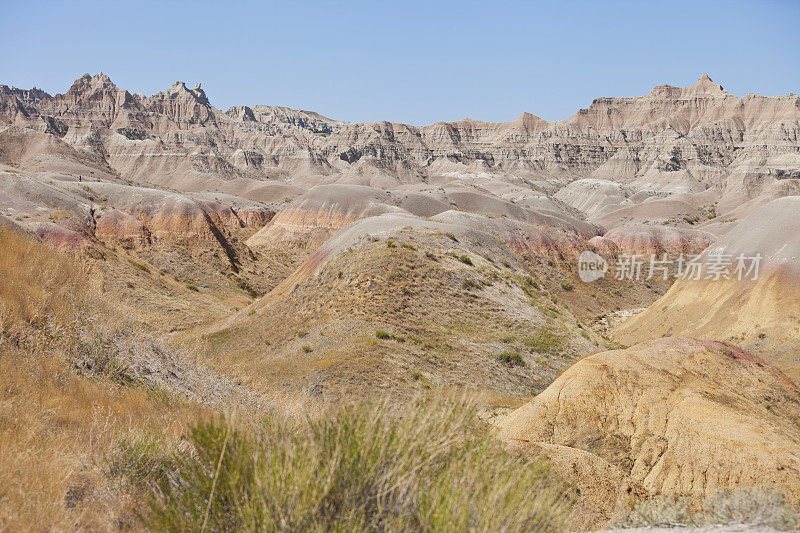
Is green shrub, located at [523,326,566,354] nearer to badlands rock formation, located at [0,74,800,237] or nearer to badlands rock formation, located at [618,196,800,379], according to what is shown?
badlands rock formation, located at [618,196,800,379]

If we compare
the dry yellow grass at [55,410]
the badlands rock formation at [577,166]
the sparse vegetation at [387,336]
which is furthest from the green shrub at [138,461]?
the badlands rock formation at [577,166]

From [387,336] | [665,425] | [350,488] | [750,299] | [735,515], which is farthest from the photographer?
[750,299]

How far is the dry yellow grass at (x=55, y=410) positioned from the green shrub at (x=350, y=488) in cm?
75

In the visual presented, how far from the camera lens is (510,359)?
73.9 ft

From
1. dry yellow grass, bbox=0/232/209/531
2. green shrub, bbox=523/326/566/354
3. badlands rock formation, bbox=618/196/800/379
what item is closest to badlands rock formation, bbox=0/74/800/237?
badlands rock formation, bbox=618/196/800/379

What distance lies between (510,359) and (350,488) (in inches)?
770

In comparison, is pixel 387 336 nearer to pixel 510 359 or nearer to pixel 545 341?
pixel 510 359

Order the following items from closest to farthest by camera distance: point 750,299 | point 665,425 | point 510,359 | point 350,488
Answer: point 350,488 → point 665,425 → point 510,359 → point 750,299

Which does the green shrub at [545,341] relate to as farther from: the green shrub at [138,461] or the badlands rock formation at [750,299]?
the green shrub at [138,461]

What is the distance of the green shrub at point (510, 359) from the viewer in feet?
73.3

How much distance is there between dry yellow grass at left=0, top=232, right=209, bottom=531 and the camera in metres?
4.20

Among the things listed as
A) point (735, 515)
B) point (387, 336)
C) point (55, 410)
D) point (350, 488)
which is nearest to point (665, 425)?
point (735, 515)

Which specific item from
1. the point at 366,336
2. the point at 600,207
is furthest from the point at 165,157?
the point at 366,336

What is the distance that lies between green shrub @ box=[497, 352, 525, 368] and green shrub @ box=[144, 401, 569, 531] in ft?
59.9
